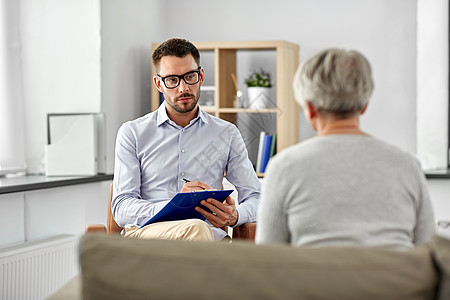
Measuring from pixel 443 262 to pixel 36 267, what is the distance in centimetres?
260

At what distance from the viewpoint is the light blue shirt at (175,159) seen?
2.64m

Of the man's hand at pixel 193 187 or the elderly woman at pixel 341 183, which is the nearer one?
the elderly woman at pixel 341 183

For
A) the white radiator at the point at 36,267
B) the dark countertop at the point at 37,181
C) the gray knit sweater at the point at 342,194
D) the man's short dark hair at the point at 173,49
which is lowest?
the white radiator at the point at 36,267

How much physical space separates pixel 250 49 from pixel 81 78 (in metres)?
1.30

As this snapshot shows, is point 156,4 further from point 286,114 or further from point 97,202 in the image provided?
point 97,202

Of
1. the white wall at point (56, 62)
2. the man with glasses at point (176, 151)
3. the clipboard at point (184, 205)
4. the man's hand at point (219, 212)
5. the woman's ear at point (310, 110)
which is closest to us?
the woman's ear at point (310, 110)

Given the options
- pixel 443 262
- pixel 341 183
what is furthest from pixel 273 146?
pixel 443 262

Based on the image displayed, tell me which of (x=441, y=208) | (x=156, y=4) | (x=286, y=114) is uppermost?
(x=156, y=4)

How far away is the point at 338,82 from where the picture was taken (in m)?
1.41

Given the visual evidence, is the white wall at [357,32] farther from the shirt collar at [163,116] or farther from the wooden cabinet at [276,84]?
the shirt collar at [163,116]

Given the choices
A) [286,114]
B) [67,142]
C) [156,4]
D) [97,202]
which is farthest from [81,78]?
[286,114]

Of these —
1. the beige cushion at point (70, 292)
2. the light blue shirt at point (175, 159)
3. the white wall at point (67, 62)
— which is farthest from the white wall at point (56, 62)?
the beige cushion at point (70, 292)

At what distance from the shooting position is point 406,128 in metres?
4.57

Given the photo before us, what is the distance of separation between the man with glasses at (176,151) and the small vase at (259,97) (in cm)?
176
